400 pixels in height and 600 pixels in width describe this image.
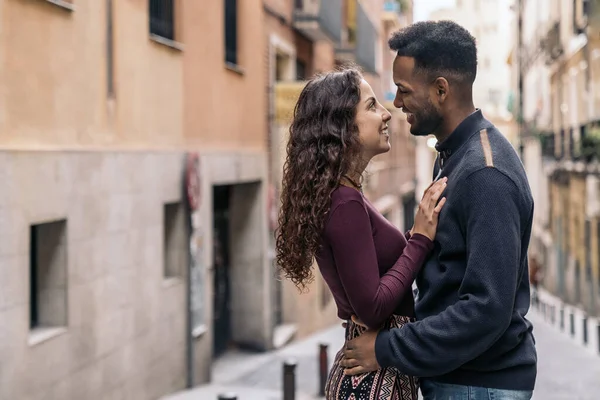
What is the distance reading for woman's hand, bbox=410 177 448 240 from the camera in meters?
2.78

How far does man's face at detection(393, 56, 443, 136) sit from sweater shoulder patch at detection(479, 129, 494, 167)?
0.15 meters

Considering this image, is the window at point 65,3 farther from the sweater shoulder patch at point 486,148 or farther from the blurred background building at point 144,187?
the sweater shoulder patch at point 486,148

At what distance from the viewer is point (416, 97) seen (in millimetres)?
2824

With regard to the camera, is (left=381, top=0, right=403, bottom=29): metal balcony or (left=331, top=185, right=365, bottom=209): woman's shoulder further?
(left=381, top=0, right=403, bottom=29): metal balcony

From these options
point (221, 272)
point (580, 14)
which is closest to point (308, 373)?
point (221, 272)

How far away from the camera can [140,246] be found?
962 cm

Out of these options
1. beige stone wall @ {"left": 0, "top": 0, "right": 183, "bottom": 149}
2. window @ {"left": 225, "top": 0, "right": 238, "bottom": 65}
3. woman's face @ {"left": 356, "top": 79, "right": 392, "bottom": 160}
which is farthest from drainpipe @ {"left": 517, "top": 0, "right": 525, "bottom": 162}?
woman's face @ {"left": 356, "top": 79, "right": 392, "bottom": 160}

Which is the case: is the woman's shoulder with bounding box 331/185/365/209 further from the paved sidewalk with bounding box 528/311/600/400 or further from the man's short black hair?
the paved sidewalk with bounding box 528/311/600/400

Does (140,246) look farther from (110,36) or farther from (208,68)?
(208,68)

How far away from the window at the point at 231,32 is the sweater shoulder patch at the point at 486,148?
1140 centimetres

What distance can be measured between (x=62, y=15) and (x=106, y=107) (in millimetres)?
1228

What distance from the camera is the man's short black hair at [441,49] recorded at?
2770 millimetres

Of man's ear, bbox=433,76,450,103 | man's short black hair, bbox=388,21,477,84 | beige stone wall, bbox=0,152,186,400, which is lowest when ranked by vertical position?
beige stone wall, bbox=0,152,186,400

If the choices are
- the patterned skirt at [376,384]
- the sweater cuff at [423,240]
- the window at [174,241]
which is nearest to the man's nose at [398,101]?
the sweater cuff at [423,240]
